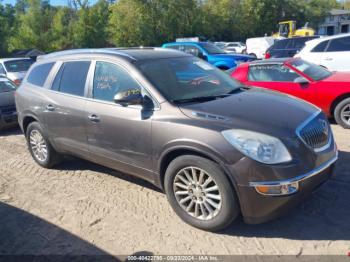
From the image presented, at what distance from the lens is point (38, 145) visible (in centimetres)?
580

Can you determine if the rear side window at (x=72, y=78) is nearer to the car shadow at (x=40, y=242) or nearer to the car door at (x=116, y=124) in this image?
the car door at (x=116, y=124)

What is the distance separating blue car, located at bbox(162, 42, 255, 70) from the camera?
46.9 ft

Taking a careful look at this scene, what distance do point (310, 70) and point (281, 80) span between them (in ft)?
2.09

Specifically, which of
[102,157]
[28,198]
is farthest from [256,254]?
[28,198]

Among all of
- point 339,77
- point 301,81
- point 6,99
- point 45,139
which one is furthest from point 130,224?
point 6,99

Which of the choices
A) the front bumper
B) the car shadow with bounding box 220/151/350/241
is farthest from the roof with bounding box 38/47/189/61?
the car shadow with bounding box 220/151/350/241

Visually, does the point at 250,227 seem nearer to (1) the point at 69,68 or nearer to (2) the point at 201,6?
(1) the point at 69,68

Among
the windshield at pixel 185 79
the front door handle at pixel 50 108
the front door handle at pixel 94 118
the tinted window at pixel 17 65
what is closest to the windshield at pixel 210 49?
the tinted window at pixel 17 65

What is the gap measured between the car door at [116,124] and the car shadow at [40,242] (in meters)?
1.00

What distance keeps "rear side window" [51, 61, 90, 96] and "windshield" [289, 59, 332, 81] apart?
181 inches

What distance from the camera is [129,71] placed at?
13.9 feet

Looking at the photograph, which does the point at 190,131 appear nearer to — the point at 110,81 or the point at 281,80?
the point at 110,81

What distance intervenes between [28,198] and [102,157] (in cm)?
114

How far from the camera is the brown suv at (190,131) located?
3.34 meters
